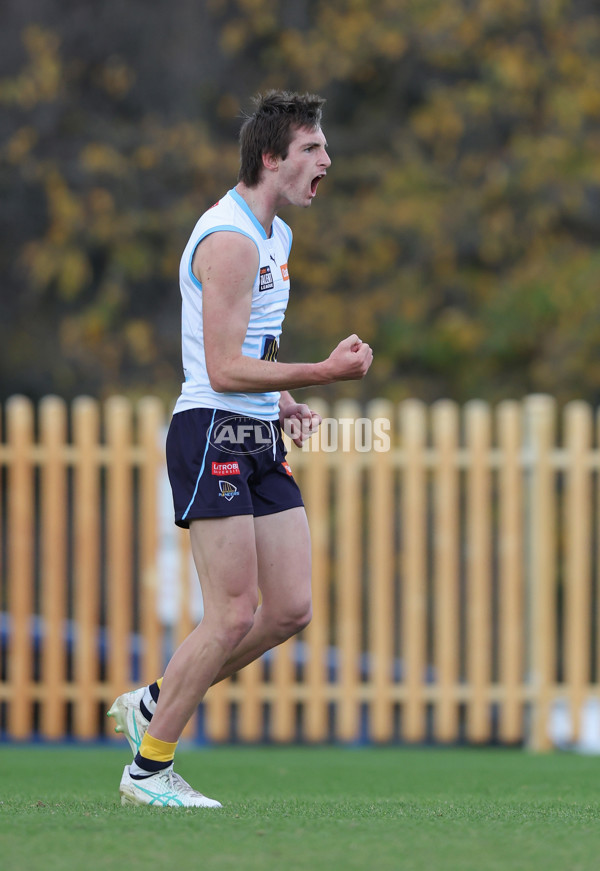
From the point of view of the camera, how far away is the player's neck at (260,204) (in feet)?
12.5

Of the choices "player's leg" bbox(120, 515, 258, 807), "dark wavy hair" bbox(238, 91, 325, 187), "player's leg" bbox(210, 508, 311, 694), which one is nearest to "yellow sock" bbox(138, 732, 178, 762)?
"player's leg" bbox(120, 515, 258, 807)

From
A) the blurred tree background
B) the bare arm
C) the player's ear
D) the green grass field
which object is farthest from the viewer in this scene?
the blurred tree background

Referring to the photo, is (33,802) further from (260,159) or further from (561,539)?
(561,539)

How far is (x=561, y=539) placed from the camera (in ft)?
34.8

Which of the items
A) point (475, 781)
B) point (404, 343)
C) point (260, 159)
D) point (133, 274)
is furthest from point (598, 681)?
point (133, 274)

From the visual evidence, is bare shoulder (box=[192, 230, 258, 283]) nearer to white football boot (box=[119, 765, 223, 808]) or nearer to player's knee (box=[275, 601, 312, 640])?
player's knee (box=[275, 601, 312, 640])

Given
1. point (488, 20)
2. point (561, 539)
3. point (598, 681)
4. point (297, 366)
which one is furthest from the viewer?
point (488, 20)

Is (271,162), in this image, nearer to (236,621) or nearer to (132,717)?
(236,621)

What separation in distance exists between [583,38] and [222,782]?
9555mm

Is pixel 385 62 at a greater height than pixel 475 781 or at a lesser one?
greater

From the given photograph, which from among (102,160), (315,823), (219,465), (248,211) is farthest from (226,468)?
(102,160)

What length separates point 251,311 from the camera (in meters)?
3.75

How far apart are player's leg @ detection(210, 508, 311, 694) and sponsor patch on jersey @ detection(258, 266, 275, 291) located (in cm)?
67

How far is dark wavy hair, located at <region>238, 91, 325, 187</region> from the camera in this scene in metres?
3.80
